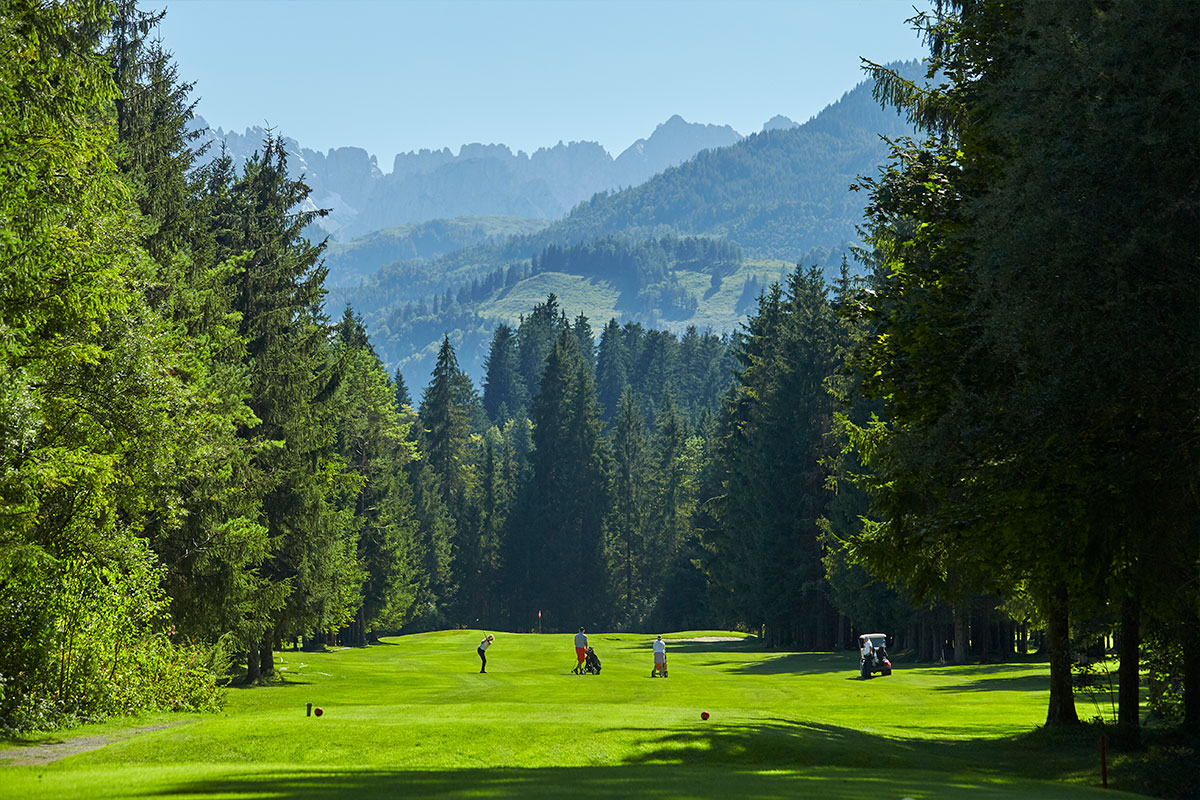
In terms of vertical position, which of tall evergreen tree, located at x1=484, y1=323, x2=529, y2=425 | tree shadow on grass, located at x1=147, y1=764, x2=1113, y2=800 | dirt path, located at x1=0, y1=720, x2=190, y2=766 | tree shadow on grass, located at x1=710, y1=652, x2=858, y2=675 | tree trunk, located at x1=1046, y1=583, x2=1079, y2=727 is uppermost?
tall evergreen tree, located at x1=484, y1=323, x2=529, y2=425

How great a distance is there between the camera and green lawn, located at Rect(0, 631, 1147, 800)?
44.6ft

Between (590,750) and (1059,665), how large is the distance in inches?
384

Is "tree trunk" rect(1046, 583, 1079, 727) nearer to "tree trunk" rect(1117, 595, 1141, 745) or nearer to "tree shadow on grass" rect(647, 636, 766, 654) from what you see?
"tree trunk" rect(1117, 595, 1141, 745)

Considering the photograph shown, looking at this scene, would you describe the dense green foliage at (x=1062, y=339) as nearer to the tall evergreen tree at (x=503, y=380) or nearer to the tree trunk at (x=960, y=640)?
the tree trunk at (x=960, y=640)

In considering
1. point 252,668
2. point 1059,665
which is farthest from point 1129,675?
point 252,668

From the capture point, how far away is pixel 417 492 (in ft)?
319

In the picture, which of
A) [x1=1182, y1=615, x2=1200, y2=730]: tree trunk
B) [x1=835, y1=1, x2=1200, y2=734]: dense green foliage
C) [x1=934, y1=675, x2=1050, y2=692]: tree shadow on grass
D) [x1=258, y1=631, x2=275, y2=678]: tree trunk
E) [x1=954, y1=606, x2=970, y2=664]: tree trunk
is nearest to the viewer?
[x1=835, y1=1, x2=1200, y2=734]: dense green foliage

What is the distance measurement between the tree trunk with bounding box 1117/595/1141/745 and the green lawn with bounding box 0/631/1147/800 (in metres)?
0.74

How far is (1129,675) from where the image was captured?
63.0 feet

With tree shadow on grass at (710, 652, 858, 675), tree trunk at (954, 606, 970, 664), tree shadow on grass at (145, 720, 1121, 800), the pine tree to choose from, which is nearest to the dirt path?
tree shadow on grass at (145, 720, 1121, 800)

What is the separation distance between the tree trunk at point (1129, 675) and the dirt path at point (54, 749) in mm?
16407

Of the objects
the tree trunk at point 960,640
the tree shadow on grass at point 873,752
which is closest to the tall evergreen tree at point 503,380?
the tree trunk at point 960,640

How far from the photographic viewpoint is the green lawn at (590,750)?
13586 millimetres

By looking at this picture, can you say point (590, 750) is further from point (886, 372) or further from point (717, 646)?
point (717, 646)
